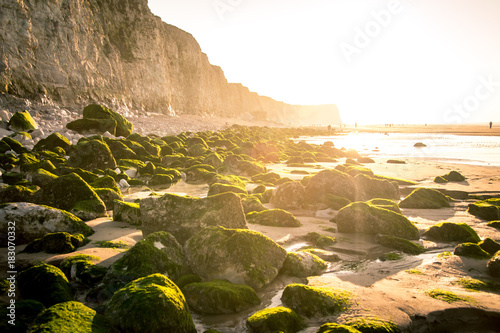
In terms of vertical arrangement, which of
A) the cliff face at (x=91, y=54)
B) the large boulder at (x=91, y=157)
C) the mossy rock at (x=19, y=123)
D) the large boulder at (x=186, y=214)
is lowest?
the large boulder at (x=186, y=214)

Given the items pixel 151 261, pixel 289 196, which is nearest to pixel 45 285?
pixel 151 261

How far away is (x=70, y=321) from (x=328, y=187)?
245 inches

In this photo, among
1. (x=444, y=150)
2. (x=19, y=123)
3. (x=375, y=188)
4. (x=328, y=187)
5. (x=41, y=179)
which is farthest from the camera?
(x=444, y=150)

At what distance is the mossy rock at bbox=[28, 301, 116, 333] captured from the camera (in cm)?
210

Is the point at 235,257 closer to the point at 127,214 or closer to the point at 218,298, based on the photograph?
the point at 218,298

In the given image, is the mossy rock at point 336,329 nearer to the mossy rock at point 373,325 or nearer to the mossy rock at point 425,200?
the mossy rock at point 373,325

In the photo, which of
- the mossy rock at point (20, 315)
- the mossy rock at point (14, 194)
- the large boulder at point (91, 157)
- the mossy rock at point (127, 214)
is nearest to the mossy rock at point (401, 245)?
the mossy rock at point (127, 214)

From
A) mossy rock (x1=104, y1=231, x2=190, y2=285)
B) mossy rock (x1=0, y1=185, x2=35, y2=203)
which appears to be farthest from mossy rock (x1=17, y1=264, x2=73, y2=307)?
mossy rock (x1=0, y1=185, x2=35, y2=203)

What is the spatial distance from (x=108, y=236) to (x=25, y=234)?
41.2 inches

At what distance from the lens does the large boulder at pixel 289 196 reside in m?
6.87

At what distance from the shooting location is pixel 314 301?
292 cm

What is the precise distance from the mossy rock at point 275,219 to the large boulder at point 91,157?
627cm

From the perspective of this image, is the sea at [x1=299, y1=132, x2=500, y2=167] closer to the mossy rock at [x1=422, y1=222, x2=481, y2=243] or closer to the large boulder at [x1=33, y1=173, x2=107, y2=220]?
the mossy rock at [x1=422, y1=222, x2=481, y2=243]

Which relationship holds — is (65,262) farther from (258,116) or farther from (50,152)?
(258,116)
